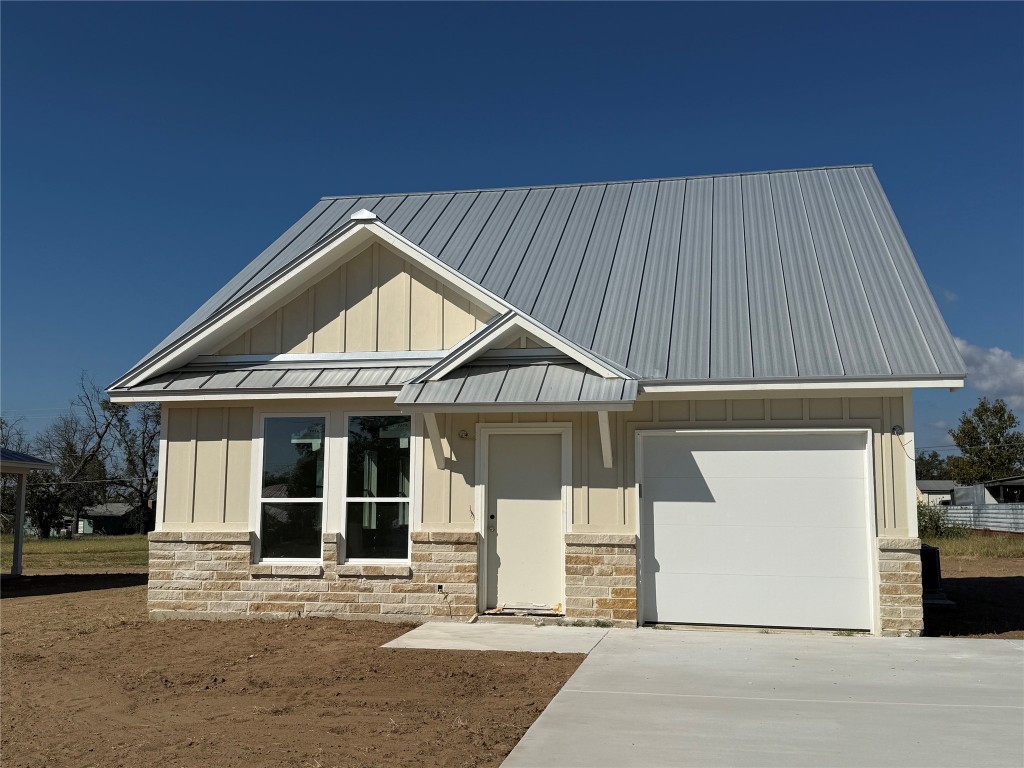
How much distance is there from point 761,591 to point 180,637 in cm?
655

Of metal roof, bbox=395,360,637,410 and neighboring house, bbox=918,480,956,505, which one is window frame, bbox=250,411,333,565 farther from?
neighboring house, bbox=918,480,956,505

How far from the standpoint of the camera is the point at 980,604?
12.7 meters

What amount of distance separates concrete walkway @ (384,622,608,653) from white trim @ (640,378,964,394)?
2.74 m

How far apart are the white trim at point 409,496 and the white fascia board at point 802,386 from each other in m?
2.86

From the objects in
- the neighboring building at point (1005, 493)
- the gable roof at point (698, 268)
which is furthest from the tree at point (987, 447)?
the gable roof at point (698, 268)

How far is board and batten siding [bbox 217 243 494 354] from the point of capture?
1134cm

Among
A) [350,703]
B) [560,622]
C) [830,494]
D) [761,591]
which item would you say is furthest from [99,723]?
[830,494]

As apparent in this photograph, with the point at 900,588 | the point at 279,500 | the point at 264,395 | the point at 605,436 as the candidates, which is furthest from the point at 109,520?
the point at 900,588

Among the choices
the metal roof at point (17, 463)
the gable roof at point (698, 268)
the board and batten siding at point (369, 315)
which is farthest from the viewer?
the metal roof at point (17, 463)

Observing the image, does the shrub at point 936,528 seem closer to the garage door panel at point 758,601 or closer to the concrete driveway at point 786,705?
the garage door panel at point 758,601

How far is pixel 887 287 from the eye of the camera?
434 inches

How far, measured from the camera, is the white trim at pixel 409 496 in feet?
35.6

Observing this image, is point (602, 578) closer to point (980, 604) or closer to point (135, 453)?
point (980, 604)

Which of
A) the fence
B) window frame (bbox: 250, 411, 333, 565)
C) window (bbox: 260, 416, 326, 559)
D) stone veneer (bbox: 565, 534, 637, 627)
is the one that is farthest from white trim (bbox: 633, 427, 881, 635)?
the fence
